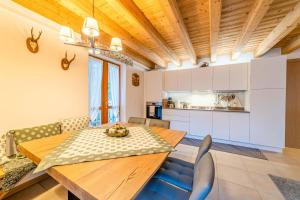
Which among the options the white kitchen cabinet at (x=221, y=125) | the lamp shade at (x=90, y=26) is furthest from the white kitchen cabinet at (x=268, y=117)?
the lamp shade at (x=90, y=26)

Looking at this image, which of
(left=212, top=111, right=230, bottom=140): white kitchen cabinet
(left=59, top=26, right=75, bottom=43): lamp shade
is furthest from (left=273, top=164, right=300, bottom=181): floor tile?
(left=59, top=26, right=75, bottom=43): lamp shade

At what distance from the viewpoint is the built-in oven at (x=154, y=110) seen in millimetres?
4465

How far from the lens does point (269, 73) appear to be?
2.99 meters

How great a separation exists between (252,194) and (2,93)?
3.50 metres

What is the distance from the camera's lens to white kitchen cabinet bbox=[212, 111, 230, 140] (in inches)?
136

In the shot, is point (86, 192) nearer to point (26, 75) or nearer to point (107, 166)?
point (107, 166)

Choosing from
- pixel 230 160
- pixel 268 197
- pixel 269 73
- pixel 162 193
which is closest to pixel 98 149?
pixel 162 193

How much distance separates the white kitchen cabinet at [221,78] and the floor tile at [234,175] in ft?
7.04

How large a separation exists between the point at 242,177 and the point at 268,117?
1.84m

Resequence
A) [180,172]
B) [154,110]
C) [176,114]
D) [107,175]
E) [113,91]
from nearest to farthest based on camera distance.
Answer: [107,175]
[180,172]
[113,91]
[176,114]
[154,110]

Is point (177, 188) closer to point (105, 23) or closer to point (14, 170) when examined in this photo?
point (14, 170)

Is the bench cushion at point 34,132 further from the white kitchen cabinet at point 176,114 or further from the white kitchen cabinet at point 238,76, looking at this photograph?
the white kitchen cabinet at point 238,76

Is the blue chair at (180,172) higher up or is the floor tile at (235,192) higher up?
the blue chair at (180,172)

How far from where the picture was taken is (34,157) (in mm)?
1110
